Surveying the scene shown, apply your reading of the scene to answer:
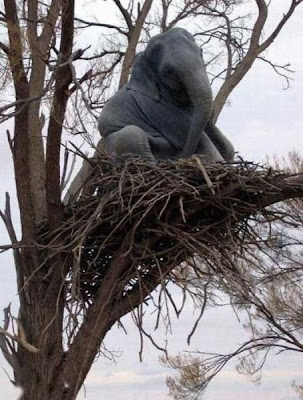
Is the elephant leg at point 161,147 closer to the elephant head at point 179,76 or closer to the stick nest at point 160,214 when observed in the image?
the elephant head at point 179,76

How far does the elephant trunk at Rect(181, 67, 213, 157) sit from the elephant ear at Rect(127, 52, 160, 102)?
315 millimetres

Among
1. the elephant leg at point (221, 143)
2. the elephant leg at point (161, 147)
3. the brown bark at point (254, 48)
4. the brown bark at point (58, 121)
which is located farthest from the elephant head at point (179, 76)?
the brown bark at point (254, 48)

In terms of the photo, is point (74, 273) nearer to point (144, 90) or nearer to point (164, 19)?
point (144, 90)

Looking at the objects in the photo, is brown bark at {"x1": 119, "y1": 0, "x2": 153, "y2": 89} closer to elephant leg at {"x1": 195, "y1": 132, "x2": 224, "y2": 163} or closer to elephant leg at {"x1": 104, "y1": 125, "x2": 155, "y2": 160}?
elephant leg at {"x1": 195, "y1": 132, "x2": 224, "y2": 163}

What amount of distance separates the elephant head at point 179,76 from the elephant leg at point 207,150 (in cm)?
8

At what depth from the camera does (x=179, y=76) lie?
523 cm

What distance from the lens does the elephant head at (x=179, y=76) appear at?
5.18 m

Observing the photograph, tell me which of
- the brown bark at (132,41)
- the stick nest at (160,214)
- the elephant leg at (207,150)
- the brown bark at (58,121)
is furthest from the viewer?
the brown bark at (132,41)

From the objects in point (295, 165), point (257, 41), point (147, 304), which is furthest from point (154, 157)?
point (295, 165)

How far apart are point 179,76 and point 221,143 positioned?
53 cm

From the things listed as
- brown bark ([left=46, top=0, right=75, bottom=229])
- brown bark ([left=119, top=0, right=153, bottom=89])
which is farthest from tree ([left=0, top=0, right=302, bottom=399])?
brown bark ([left=119, top=0, right=153, bottom=89])

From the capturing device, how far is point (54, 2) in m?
6.59

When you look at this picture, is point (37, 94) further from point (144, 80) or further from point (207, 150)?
point (207, 150)

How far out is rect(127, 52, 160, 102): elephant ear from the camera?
5.48 meters
